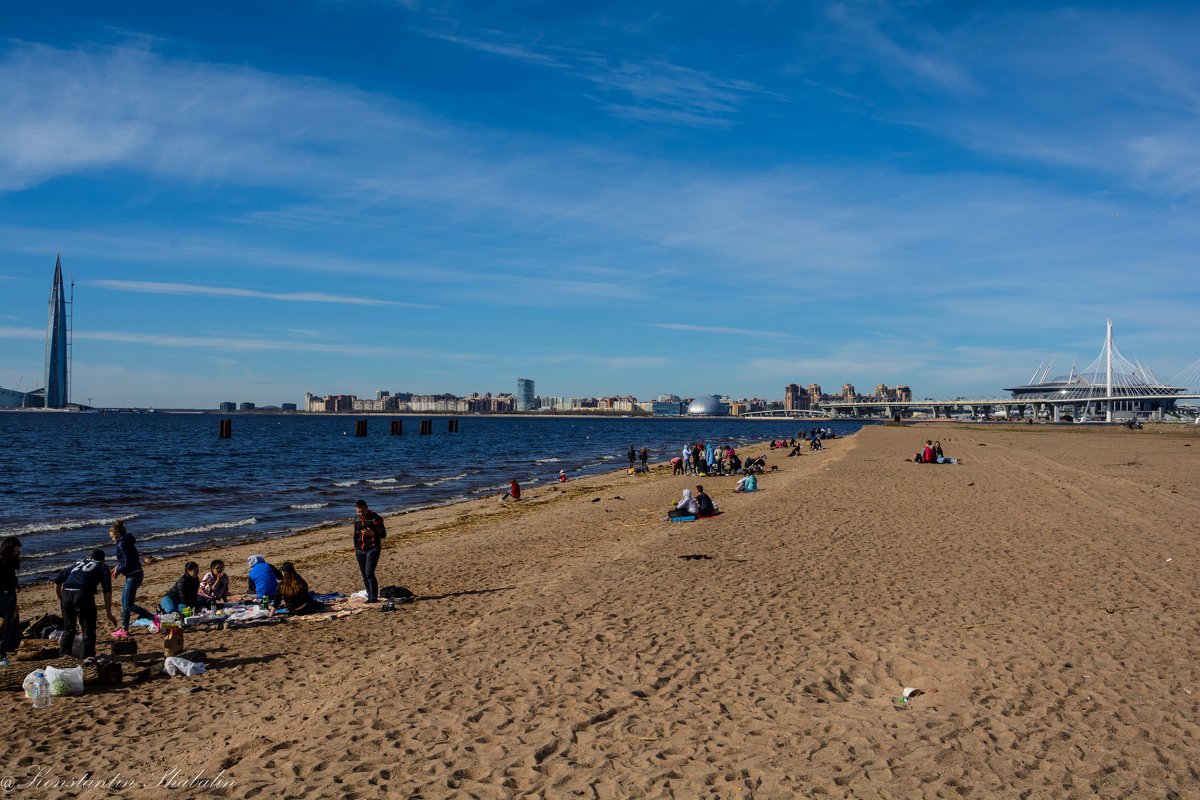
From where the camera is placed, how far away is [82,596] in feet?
31.5

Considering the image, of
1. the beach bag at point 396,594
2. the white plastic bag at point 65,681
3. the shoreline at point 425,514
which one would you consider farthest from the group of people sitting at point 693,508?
the white plastic bag at point 65,681

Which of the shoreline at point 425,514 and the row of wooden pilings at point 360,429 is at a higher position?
the row of wooden pilings at point 360,429

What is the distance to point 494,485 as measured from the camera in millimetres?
38844

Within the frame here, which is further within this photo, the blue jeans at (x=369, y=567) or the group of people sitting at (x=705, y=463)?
the group of people sitting at (x=705, y=463)

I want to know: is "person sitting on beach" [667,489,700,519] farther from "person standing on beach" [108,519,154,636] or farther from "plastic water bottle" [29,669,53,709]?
"plastic water bottle" [29,669,53,709]

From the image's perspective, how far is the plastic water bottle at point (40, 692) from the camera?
26.6ft

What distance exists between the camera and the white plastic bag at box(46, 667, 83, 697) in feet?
27.3

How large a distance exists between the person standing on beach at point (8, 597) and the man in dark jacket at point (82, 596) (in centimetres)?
46

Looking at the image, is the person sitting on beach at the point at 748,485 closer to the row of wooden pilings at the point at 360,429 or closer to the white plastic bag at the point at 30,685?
the white plastic bag at the point at 30,685

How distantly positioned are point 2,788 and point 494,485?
3253 centimetres

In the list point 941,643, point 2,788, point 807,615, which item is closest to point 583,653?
point 807,615

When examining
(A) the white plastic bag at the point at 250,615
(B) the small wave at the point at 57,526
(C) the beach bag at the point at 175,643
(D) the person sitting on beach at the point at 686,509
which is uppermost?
(D) the person sitting on beach at the point at 686,509

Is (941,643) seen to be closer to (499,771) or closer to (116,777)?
(499,771)

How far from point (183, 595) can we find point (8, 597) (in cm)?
268
